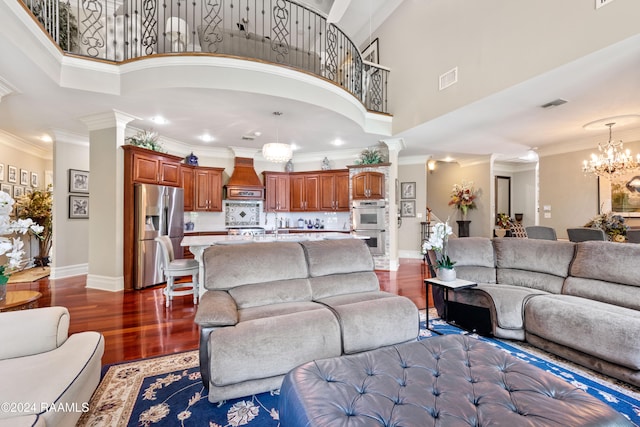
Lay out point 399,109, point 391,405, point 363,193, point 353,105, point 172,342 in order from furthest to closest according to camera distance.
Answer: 1. point 363,193
2. point 399,109
3. point 353,105
4. point 172,342
5. point 391,405

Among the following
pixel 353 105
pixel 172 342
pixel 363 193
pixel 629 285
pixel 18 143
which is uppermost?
pixel 353 105

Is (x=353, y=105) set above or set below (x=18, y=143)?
A: above

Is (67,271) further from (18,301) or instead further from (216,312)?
(216,312)

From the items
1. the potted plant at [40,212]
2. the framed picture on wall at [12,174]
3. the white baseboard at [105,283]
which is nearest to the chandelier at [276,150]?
the white baseboard at [105,283]

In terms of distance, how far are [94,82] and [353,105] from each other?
387 cm

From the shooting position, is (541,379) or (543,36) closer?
(541,379)

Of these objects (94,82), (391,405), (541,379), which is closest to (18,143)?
(94,82)

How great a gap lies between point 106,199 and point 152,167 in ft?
2.98

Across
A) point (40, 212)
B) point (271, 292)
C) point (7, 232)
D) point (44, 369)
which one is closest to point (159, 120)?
A: point (7, 232)

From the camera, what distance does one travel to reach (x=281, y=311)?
7.56 ft

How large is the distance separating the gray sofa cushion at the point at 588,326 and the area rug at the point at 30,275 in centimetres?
791

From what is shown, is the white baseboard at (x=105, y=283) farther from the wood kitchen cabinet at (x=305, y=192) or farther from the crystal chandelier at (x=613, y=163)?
the crystal chandelier at (x=613, y=163)

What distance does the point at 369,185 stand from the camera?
668cm

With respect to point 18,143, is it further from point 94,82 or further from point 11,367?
point 11,367
